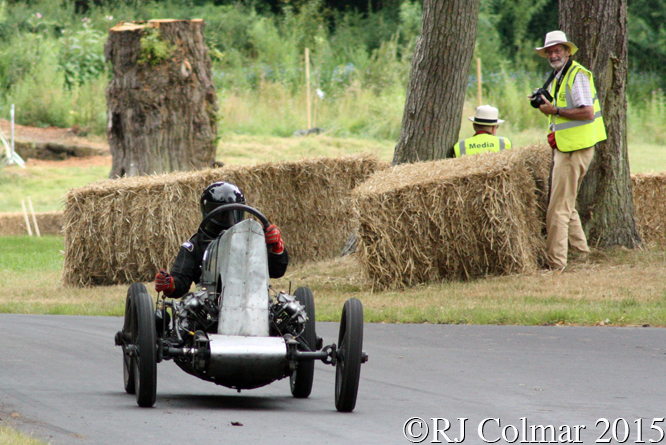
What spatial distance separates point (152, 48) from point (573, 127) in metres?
5.94

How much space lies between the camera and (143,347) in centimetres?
504

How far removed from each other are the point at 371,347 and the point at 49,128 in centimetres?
1998

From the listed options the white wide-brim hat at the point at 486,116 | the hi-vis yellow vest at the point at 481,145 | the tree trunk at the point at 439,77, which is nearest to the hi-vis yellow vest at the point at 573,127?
the white wide-brim hat at the point at 486,116

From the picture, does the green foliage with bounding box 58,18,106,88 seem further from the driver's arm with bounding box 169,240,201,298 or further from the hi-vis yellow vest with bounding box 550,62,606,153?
the driver's arm with bounding box 169,240,201,298

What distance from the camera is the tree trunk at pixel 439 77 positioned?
1174 cm

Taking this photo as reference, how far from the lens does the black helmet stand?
19.0 feet

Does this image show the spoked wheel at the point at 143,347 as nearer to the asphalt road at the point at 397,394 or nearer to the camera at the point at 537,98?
the asphalt road at the point at 397,394

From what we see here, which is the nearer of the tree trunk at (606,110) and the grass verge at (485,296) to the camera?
the grass verge at (485,296)

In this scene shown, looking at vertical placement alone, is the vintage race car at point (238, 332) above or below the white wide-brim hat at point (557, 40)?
below

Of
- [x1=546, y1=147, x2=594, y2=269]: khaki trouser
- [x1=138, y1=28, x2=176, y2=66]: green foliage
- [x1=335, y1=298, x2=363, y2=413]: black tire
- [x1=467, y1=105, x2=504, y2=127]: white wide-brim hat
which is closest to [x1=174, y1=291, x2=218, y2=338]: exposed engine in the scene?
[x1=335, y1=298, x2=363, y2=413]: black tire

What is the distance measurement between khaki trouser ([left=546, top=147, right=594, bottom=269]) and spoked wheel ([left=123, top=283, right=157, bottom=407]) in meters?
6.27

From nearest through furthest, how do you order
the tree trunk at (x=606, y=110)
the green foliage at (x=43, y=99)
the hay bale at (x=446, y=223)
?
the hay bale at (x=446, y=223), the tree trunk at (x=606, y=110), the green foliage at (x=43, y=99)

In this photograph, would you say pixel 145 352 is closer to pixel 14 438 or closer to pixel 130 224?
pixel 14 438

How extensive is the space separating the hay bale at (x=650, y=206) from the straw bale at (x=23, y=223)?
10.6 metres
